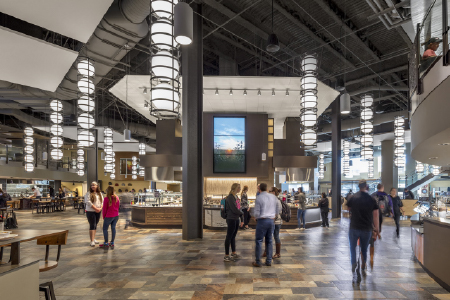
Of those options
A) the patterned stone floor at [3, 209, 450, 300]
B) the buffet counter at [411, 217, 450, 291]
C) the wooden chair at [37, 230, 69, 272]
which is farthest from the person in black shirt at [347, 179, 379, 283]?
the wooden chair at [37, 230, 69, 272]

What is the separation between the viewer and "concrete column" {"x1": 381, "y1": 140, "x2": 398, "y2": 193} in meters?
22.3

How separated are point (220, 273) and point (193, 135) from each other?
443 cm

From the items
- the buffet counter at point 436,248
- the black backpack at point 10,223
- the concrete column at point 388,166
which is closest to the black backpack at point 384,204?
the buffet counter at point 436,248

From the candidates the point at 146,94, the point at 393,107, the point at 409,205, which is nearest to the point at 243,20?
the point at 146,94

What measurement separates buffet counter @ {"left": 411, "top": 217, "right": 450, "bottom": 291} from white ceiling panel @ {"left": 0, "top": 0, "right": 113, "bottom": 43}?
695 centimetres

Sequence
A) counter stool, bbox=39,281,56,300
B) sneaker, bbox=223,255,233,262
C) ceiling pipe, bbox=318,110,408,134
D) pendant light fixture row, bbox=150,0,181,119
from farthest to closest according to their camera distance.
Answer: ceiling pipe, bbox=318,110,408,134, sneaker, bbox=223,255,233,262, pendant light fixture row, bbox=150,0,181,119, counter stool, bbox=39,281,56,300

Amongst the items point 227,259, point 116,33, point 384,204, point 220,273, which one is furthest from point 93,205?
point 384,204

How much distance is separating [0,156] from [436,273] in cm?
2395

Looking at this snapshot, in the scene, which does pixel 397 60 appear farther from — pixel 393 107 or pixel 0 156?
pixel 0 156

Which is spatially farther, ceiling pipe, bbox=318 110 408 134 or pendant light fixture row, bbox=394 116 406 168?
ceiling pipe, bbox=318 110 408 134

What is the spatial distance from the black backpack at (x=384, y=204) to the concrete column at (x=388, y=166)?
15742 mm

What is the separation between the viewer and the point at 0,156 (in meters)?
20.2

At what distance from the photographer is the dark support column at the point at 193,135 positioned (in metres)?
8.59

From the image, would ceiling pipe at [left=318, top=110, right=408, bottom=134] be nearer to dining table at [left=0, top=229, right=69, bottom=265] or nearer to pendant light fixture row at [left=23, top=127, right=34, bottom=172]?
pendant light fixture row at [left=23, top=127, right=34, bottom=172]
